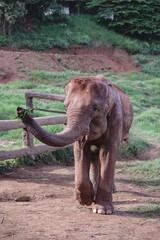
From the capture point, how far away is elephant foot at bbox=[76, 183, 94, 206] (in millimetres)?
5504

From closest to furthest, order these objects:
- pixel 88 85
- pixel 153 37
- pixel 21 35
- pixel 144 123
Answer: pixel 88 85
pixel 144 123
pixel 21 35
pixel 153 37

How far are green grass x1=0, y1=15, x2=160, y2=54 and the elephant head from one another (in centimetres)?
2577

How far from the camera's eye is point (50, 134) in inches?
166

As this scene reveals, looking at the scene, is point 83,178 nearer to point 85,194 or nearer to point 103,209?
point 85,194

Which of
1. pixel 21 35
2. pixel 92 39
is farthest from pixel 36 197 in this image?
pixel 92 39

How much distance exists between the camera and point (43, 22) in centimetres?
3728

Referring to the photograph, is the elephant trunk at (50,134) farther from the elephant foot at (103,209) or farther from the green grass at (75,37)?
the green grass at (75,37)

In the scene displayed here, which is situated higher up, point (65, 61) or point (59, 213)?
point (59, 213)

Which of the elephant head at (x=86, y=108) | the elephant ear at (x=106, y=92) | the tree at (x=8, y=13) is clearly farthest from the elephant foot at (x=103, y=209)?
the tree at (x=8, y=13)

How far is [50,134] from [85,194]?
5.29 ft

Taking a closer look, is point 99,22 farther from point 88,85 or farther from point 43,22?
point 88,85

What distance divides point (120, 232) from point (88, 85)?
1874 mm

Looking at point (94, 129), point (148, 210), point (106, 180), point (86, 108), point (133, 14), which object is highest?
point (86, 108)

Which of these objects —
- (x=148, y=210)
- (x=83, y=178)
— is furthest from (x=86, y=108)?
(x=148, y=210)
